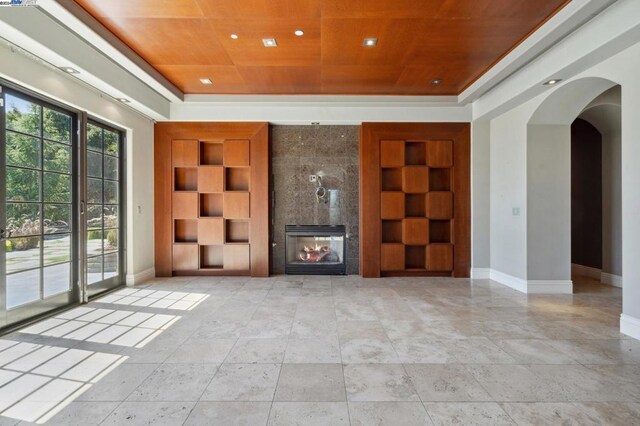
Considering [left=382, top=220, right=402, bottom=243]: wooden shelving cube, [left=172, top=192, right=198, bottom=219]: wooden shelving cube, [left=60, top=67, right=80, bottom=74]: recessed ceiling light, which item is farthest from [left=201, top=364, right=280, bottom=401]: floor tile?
[left=382, top=220, right=402, bottom=243]: wooden shelving cube

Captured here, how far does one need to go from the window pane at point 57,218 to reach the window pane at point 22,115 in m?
0.83

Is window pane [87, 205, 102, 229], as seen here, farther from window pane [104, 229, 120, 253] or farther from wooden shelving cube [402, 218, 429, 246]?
wooden shelving cube [402, 218, 429, 246]

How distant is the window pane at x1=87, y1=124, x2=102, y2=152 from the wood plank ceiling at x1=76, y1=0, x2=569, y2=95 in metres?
1.22

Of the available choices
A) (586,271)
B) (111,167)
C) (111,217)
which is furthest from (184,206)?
(586,271)

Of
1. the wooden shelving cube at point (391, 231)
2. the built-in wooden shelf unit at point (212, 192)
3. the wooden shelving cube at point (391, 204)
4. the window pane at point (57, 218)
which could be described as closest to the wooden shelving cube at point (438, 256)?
the wooden shelving cube at point (391, 231)

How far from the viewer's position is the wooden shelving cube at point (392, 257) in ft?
18.5

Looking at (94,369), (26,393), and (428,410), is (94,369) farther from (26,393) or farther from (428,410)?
(428,410)

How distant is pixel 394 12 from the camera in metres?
3.13

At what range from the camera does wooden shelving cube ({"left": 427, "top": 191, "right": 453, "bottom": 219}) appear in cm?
566

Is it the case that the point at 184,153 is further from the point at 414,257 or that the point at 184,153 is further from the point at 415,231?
the point at 414,257

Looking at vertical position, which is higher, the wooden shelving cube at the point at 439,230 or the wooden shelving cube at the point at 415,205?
the wooden shelving cube at the point at 415,205

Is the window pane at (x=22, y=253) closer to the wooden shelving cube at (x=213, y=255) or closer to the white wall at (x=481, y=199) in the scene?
the wooden shelving cube at (x=213, y=255)

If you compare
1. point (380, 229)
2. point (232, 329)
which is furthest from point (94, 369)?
point (380, 229)

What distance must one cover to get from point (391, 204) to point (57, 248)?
4756 mm
